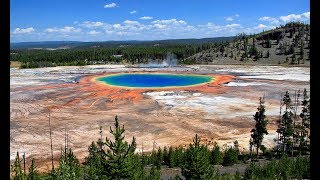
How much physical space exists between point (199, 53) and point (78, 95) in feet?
383

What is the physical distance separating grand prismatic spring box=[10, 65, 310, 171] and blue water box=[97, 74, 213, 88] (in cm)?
29

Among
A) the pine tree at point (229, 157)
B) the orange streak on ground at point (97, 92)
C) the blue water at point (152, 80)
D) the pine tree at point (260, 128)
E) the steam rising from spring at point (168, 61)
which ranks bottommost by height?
the pine tree at point (229, 157)

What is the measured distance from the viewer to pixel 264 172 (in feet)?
120

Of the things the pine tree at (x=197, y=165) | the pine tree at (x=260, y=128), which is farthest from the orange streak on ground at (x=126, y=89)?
the pine tree at (x=197, y=165)

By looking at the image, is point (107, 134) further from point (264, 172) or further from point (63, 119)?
point (264, 172)

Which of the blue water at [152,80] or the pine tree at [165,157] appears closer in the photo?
the pine tree at [165,157]

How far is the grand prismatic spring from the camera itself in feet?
163

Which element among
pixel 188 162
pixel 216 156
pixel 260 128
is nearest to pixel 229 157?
pixel 216 156

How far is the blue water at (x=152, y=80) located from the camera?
10069 cm

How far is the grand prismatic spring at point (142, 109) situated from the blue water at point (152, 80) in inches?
11.4

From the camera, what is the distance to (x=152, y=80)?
111m

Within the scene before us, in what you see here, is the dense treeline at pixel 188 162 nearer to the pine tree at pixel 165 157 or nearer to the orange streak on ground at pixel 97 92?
the pine tree at pixel 165 157

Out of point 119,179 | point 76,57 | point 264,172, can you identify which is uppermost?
point 76,57

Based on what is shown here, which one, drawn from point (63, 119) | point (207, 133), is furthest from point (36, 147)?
point (207, 133)
